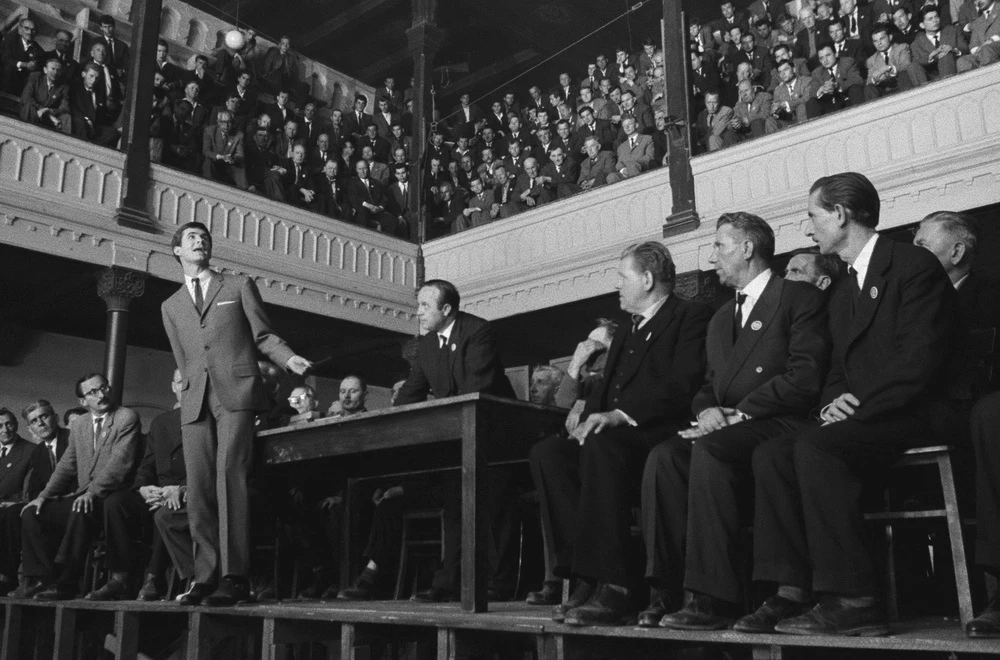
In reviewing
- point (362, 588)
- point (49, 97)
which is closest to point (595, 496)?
point (362, 588)

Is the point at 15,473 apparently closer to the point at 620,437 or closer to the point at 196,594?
the point at 196,594

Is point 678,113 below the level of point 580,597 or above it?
above

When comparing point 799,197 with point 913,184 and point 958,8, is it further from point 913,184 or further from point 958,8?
point 958,8

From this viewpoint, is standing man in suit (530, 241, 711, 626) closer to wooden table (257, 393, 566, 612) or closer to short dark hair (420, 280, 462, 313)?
wooden table (257, 393, 566, 612)

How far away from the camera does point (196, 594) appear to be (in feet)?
11.2

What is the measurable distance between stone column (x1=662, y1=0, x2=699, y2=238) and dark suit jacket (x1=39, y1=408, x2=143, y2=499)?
221 inches

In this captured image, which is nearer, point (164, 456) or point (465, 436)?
point (465, 436)

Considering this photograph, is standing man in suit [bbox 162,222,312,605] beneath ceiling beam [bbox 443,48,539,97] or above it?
beneath

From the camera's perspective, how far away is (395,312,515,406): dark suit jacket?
370cm

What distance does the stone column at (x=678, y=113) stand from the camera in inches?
352

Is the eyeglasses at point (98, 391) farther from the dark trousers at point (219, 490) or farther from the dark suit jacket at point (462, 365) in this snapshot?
the dark suit jacket at point (462, 365)

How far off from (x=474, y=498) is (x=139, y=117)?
719 cm

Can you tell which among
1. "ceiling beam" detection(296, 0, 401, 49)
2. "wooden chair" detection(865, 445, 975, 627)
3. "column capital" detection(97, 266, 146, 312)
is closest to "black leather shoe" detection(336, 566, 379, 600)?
"wooden chair" detection(865, 445, 975, 627)

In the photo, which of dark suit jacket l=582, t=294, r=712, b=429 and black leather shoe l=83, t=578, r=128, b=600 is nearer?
dark suit jacket l=582, t=294, r=712, b=429
